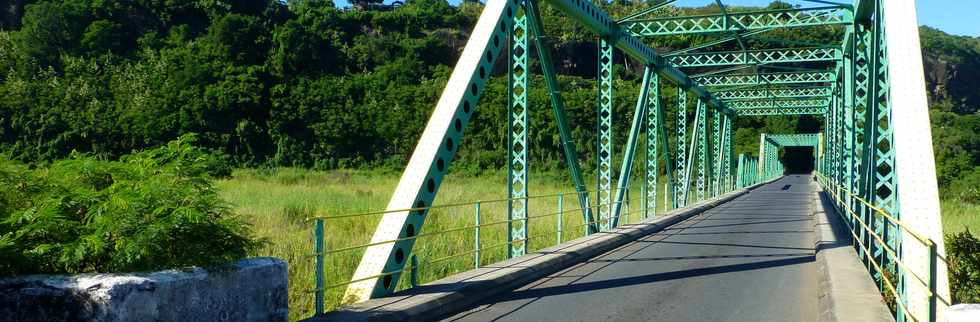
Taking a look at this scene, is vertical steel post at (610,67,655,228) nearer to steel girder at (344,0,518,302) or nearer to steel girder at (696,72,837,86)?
steel girder at (344,0,518,302)

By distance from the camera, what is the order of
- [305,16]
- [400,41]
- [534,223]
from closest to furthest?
1. [534,223]
2. [305,16]
3. [400,41]

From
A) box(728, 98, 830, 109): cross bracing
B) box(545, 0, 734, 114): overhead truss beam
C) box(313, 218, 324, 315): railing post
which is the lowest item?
box(313, 218, 324, 315): railing post

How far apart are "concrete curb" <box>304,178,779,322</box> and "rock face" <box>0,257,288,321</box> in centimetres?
110

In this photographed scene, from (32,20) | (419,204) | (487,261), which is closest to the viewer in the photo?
(419,204)

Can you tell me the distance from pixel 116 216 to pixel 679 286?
6.75 m

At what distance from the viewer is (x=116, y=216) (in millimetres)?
4656

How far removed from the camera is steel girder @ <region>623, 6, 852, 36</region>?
59.9 feet

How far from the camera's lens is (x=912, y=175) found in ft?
20.9

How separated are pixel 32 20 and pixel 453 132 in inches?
2648

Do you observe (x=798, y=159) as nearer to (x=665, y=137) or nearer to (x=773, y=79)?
(x=773, y=79)

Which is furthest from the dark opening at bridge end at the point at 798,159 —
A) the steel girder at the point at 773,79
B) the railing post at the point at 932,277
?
the railing post at the point at 932,277

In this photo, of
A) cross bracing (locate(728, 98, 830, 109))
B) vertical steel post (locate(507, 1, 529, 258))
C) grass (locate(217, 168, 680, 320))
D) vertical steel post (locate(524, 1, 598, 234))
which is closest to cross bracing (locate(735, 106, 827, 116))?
cross bracing (locate(728, 98, 830, 109))

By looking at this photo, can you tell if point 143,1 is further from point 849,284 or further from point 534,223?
point 849,284

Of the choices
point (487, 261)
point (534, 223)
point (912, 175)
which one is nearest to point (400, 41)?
point (534, 223)
